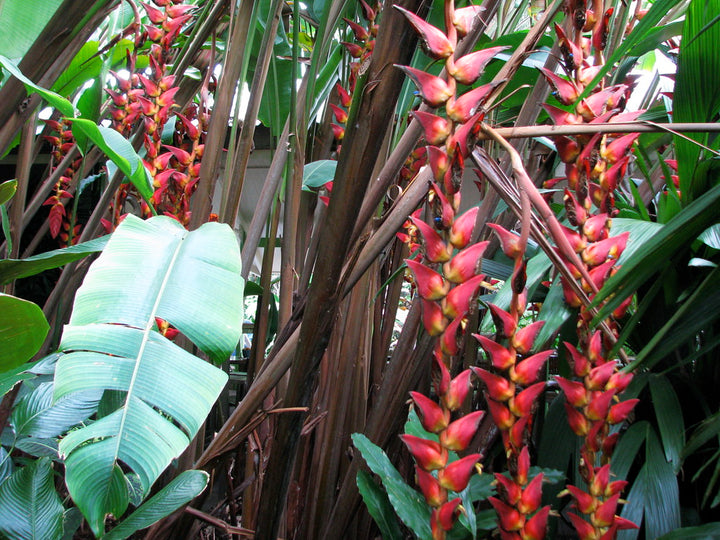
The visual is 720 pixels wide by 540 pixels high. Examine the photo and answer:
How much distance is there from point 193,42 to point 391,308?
1.43 feet

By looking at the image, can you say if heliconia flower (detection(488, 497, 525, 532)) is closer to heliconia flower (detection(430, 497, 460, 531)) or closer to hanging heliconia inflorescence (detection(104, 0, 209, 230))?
heliconia flower (detection(430, 497, 460, 531))

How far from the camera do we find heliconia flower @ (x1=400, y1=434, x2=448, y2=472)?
28cm

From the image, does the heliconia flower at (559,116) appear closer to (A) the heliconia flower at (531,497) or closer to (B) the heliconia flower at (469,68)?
(B) the heliconia flower at (469,68)

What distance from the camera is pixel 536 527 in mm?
283

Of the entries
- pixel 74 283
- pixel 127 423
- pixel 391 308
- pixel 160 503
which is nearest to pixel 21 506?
pixel 160 503

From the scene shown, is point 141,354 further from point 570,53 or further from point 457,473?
point 570,53

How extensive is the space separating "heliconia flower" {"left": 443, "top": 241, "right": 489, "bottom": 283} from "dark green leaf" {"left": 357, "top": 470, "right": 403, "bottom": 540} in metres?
0.23

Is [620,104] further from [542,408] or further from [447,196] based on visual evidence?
[542,408]

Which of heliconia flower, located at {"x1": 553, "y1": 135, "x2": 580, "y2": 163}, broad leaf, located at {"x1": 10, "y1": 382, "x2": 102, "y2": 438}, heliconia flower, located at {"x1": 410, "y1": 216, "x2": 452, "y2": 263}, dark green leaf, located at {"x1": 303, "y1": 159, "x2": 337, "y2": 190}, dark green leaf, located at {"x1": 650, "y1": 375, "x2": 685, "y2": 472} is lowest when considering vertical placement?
broad leaf, located at {"x1": 10, "y1": 382, "x2": 102, "y2": 438}

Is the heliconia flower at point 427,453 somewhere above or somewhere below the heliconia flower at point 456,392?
below

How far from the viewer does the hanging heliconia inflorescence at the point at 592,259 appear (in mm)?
309

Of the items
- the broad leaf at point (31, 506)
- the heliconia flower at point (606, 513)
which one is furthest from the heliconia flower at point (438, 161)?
the broad leaf at point (31, 506)

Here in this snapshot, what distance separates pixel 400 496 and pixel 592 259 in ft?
0.72

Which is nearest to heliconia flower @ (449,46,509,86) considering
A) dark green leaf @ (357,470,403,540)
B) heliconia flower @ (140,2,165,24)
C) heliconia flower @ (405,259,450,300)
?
heliconia flower @ (405,259,450,300)
